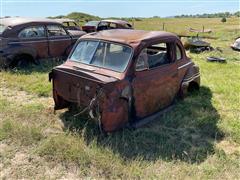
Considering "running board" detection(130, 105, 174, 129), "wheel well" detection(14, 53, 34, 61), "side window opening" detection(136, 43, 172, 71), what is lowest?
"running board" detection(130, 105, 174, 129)

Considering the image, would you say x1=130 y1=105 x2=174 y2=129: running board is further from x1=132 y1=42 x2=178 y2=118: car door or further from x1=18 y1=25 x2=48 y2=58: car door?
x1=18 y1=25 x2=48 y2=58: car door

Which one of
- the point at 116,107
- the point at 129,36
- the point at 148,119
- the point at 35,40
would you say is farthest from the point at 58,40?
the point at 116,107

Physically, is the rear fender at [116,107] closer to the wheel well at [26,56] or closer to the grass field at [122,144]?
the grass field at [122,144]

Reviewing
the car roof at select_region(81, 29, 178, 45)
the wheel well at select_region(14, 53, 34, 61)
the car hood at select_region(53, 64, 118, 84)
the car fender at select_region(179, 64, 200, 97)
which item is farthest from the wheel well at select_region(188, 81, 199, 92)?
the wheel well at select_region(14, 53, 34, 61)

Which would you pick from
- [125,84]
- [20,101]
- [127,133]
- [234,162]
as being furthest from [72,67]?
[234,162]

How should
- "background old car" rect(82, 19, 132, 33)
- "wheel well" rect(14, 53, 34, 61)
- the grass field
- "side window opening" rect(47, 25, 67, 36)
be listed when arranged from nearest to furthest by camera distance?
the grass field < "wheel well" rect(14, 53, 34, 61) < "side window opening" rect(47, 25, 67, 36) < "background old car" rect(82, 19, 132, 33)

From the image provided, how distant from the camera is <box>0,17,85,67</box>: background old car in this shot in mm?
8812

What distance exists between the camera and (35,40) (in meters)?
9.36

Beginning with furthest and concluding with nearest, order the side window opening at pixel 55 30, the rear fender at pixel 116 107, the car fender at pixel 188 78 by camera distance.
→ the side window opening at pixel 55 30
the car fender at pixel 188 78
the rear fender at pixel 116 107

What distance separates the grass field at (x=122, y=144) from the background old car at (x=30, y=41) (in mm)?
2474

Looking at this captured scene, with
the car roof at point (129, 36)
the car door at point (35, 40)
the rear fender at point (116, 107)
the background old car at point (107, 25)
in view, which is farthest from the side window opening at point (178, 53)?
the background old car at point (107, 25)

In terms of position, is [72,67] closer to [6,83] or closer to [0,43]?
[6,83]

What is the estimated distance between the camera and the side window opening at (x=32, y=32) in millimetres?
9125

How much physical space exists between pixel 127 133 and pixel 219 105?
2.63 metres
